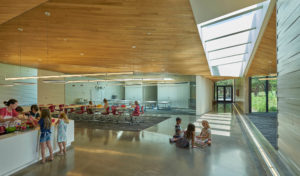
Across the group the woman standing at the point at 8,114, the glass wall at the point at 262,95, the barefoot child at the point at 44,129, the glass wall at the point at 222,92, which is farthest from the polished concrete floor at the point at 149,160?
the glass wall at the point at 222,92

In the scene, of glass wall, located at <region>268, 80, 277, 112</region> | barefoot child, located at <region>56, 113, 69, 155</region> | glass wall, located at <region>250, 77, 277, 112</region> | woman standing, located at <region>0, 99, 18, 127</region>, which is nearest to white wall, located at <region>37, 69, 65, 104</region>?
woman standing, located at <region>0, 99, 18, 127</region>

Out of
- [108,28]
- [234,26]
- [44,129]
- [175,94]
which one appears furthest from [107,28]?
[175,94]

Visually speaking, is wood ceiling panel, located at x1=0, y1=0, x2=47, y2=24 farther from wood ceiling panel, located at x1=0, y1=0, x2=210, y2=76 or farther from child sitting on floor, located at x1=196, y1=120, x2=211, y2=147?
child sitting on floor, located at x1=196, y1=120, x2=211, y2=147

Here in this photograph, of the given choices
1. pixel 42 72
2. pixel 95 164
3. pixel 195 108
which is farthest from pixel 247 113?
pixel 42 72

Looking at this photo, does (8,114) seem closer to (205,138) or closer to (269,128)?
(205,138)

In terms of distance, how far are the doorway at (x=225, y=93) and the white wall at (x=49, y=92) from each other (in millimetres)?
25635

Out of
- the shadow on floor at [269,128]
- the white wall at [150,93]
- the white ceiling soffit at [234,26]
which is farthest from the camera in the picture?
the white wall at [150,93]

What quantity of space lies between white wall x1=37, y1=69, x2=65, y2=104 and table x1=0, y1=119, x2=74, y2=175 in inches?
373

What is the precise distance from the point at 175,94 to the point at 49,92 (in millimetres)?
9523

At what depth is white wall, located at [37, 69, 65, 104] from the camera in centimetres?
1205

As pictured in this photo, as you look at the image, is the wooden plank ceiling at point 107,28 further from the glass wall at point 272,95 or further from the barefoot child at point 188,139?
the glass wall at point 272,95

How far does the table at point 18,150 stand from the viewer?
3.25 metres

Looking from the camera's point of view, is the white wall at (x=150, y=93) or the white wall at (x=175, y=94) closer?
the white wall at (x=175, y=94)

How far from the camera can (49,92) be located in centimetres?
1256
